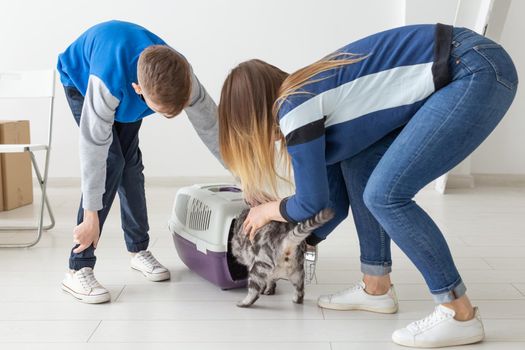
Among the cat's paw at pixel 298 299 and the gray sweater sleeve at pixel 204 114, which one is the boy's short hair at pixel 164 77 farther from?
the cat's paw at pixel 298 299

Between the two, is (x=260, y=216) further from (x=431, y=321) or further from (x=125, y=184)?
(x=125, y=184)

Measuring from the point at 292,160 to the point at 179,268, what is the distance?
3.16ft

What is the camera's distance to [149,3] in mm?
4066

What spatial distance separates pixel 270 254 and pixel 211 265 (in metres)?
0.28

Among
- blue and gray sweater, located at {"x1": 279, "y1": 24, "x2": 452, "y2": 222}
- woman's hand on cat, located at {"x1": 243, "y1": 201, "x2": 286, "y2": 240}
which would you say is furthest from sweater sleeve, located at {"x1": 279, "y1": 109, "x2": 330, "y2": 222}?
woman's hand on cat, located at {"x1": 243, "y1": 201, "x2": 286, "y2": 240}

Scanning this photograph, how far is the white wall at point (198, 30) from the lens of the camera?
407cm

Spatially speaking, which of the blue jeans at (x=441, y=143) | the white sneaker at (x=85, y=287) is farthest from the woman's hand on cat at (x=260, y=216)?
the white sneaker at (x=85, y=287)

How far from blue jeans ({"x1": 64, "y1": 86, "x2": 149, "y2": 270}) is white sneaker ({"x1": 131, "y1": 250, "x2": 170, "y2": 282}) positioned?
0.12ft

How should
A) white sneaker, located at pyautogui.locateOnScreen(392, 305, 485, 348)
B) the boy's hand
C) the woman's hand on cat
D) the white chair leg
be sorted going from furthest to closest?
the white chair leg → the boy's hand → the woman's hand on cat → white sneaker, located at pyautogui.locateOnScreen(392, 305, 485, 348)

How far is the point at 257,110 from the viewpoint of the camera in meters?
1.53

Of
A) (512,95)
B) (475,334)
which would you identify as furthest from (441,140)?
(475,334)

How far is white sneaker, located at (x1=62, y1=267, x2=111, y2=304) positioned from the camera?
1919 mm

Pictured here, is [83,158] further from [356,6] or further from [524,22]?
[524,22]

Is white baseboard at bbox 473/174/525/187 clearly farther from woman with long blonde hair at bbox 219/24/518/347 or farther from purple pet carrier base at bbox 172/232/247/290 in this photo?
woman with long blonde hair at bbox 219/24/518/347
